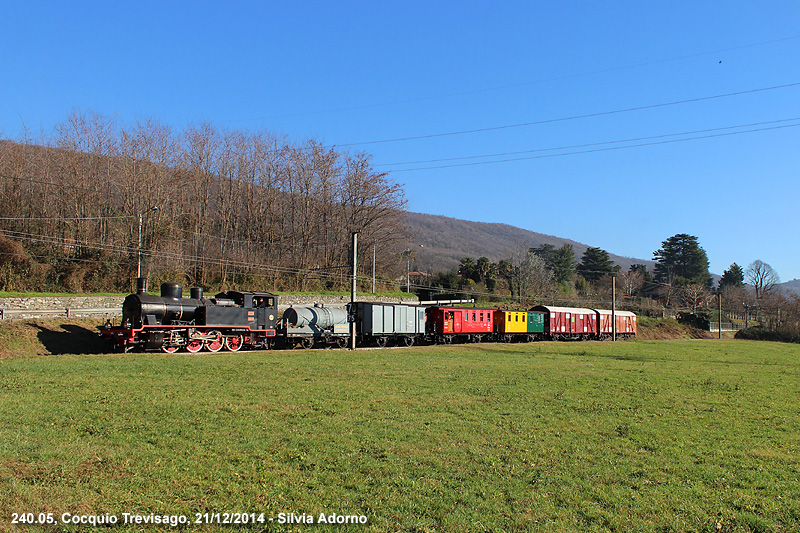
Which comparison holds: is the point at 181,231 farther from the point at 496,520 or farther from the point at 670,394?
the point at 496,520

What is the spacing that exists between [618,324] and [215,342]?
5236 cm

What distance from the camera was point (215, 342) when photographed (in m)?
31.6

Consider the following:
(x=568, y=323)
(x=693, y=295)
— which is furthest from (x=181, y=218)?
(x=693, y=295)

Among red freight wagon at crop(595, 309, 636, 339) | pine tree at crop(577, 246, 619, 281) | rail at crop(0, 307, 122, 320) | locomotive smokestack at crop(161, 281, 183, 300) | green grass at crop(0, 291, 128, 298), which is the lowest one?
red freight wagon at crop(595, 309, 636, 339)

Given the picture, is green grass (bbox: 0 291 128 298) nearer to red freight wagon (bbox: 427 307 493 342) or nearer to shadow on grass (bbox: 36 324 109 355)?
shadow on grass (bbox: 36 324 109 355)

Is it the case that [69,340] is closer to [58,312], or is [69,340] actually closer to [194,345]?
[58,312]

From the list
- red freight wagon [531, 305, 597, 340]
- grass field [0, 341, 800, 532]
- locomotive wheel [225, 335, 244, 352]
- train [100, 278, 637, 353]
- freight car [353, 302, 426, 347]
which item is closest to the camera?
grass field [0, 341, 800, 532]

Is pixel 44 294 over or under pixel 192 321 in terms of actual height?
over

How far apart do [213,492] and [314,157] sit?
193 feet

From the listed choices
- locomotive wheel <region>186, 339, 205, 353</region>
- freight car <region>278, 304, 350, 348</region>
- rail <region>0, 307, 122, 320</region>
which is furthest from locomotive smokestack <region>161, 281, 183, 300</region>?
rail <region>0, 307, 122, 320</region>

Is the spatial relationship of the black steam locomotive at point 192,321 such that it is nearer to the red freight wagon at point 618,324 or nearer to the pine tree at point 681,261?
the red freight wagon at point 618,324

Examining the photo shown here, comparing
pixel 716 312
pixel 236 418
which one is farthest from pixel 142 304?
pixel 716 312

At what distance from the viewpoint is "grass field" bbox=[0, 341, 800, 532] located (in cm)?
711

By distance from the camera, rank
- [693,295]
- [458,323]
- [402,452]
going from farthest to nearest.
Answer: [693,295] → [458,323] → [402,452]
